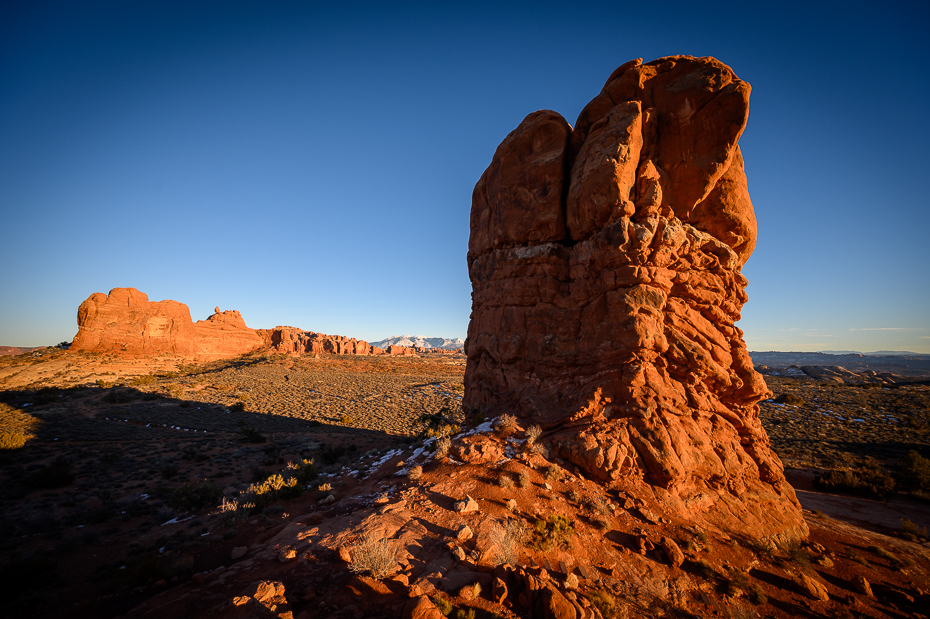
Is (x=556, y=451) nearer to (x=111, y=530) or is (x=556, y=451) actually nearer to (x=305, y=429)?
(x=111, y=530)

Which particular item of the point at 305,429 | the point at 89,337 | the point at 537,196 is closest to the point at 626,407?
the point at 537,196

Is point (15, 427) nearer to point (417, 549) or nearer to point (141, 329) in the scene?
point (417, 549)

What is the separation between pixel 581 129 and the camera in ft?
38.5

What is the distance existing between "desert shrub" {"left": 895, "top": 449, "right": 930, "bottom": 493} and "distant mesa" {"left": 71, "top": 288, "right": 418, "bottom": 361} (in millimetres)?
83428

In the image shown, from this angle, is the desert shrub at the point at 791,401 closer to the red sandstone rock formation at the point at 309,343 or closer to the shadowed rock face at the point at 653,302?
the shadowed rock face at the point at 653,302

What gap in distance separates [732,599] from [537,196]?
1117 centimetres

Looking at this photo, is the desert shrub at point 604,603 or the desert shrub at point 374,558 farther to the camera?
the desert shrub at point 374,558

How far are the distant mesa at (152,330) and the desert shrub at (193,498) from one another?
60591 mm

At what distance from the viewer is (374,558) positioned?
5.57m

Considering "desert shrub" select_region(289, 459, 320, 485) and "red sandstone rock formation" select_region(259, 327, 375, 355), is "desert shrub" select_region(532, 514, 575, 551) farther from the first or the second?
"red sandstone rock formation" select_region(259, 327, 375, 355)

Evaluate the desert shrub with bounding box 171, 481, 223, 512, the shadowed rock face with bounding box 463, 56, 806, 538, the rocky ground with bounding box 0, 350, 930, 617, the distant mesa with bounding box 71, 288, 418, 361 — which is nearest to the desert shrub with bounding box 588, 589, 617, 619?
the rocky ground with bounding box 0, 350, 930, 617

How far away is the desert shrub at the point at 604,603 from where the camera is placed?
5035mm

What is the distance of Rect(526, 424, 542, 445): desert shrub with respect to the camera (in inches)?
371

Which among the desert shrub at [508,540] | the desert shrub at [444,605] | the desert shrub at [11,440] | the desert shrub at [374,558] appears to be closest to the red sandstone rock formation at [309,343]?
the desert shrub at [11,440]
